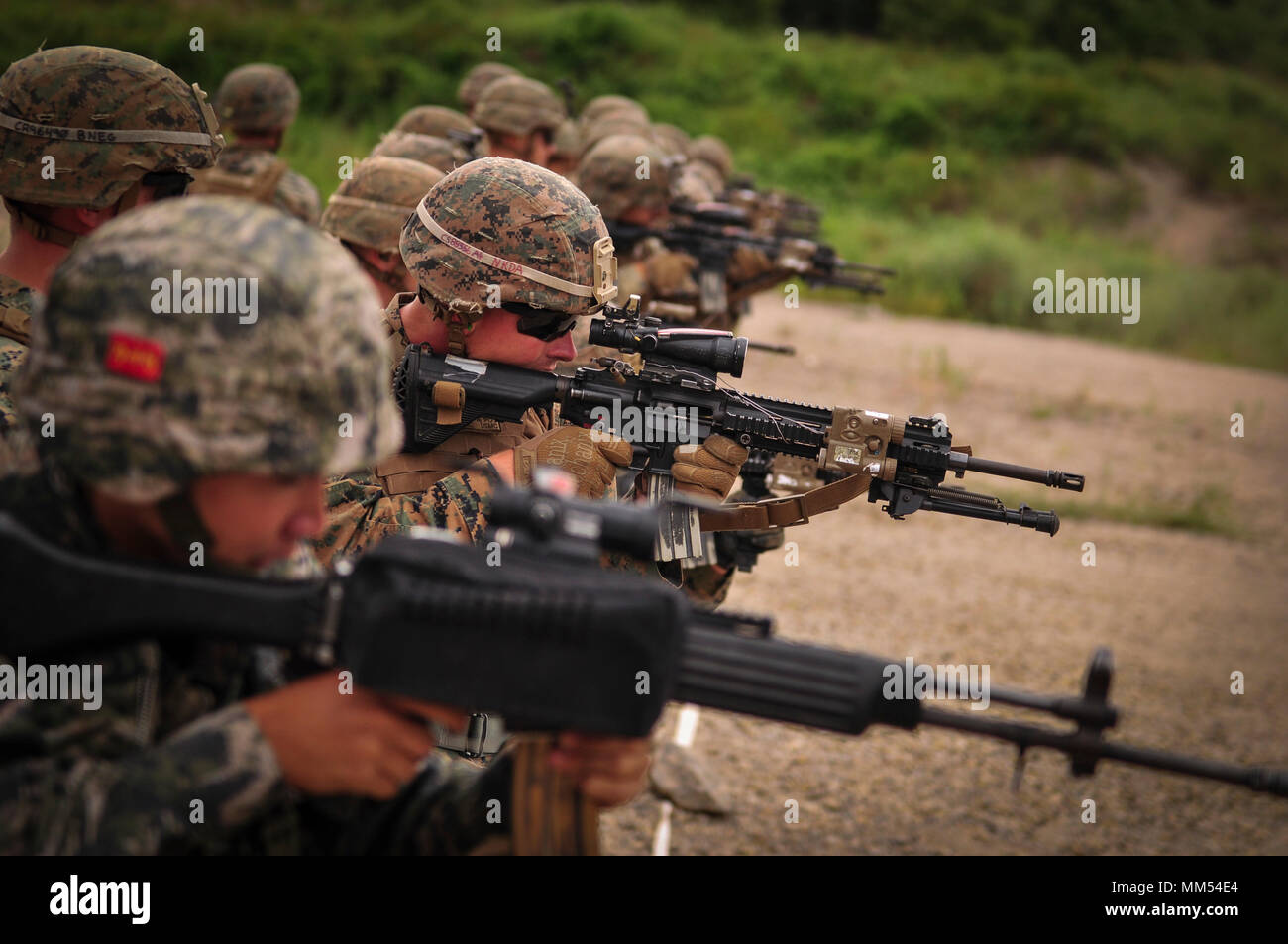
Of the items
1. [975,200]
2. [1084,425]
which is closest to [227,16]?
[975,200]

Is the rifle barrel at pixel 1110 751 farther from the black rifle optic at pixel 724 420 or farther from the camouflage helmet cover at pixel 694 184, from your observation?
the camouflage helmet cover at pixel 694 184

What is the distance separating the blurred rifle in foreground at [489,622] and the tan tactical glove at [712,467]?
6.37 feet

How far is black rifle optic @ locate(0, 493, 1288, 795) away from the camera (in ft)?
5.63

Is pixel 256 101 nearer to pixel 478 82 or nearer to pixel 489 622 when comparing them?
pixel 478 82

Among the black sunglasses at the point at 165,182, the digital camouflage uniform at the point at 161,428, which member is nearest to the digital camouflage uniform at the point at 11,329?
the black sunglasses at the point at 165,182

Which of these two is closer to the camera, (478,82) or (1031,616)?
(1031,616)

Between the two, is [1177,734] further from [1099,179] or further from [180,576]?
[1099,179]

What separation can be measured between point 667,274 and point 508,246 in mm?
4071

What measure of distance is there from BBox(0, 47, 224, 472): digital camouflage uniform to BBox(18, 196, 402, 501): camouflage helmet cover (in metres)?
1.67

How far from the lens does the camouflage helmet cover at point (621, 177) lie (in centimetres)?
743

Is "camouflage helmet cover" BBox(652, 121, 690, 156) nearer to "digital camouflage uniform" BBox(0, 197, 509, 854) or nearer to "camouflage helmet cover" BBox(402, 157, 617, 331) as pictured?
"camouflage helmet cover" BBox(402, 157, 617, 331)

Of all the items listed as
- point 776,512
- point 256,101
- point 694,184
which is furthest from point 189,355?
point 694,184

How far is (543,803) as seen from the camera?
6.19 ft

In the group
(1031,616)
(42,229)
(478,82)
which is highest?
(478,82)
